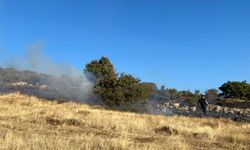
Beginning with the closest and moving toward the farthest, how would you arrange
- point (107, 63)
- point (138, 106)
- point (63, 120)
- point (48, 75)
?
point (63, 120), point (138, 106), point (107, 63), point (48, 75)

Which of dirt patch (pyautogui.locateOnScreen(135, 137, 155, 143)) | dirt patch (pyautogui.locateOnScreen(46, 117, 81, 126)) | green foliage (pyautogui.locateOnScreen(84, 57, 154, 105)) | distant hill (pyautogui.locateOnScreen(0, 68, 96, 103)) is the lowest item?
dirt patch (pyautogui.locateOnScreen(135, 137, 155, 143))

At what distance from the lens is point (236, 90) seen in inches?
2844

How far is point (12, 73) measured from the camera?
8431 centimetres

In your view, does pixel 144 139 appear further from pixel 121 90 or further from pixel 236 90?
pixel 236 90

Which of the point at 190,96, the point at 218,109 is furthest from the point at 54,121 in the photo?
the point at 190,96

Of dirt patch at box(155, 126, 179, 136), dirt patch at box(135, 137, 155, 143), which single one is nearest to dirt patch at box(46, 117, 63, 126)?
dirt patch at box(155, 126, 179, 136)

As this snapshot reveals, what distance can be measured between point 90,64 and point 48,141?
4454 centimetres

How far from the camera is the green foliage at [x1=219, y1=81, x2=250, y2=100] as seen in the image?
70.4m

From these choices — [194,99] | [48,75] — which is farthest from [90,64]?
[48,75]

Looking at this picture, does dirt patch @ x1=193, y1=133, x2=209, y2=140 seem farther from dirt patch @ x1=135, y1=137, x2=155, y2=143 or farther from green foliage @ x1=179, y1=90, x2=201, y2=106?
green foliage @ x1=179, y1=90, x2=201, y2=106

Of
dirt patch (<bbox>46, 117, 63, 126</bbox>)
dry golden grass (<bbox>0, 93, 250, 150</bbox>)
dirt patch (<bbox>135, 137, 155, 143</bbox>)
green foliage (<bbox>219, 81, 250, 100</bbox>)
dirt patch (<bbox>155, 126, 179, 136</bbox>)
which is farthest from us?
green foliage (<bbox>219, 81, 250, 100</bbox>)

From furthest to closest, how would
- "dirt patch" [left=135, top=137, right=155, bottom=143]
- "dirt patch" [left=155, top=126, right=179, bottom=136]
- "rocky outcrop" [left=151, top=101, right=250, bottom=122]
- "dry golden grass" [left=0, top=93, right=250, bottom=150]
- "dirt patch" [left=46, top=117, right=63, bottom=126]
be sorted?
"rocky outcrop" [left=151, top=101, right=250, bottom=122] < "dirt patch" [left=46, top=117, right=63, bottom=126] < "dirt patch" [left=155, top=126, right=179, bottom=136] < "dirt patch" [left=135, top=137, right=155, bottom=143] < "dry golden grass" [left=0, top=93, right=250, bottom=150]

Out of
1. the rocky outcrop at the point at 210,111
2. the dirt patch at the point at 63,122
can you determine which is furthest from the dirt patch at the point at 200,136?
the rocky outcrop at the point at 210,111

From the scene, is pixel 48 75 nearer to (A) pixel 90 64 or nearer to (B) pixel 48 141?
(A) pixel 90 64
